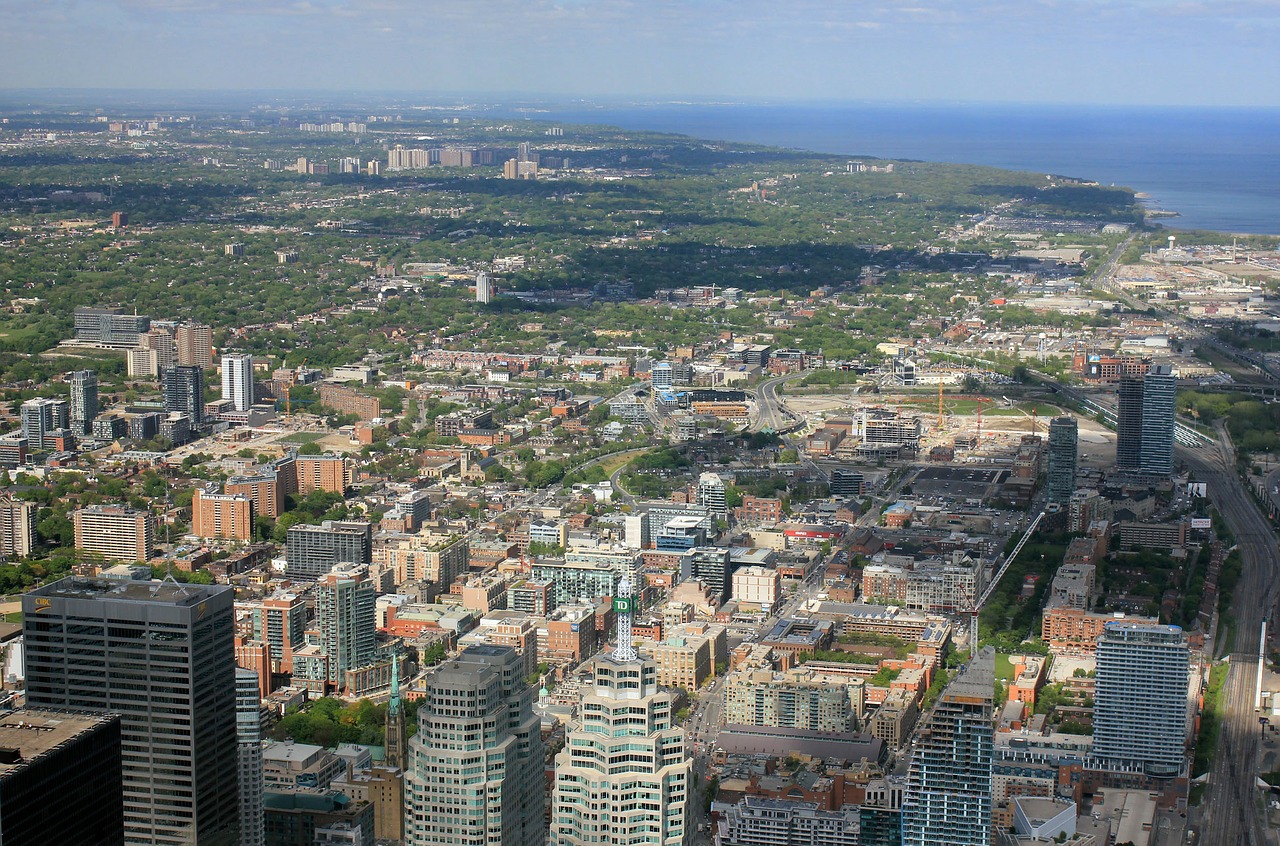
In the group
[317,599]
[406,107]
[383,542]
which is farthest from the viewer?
[406,107]

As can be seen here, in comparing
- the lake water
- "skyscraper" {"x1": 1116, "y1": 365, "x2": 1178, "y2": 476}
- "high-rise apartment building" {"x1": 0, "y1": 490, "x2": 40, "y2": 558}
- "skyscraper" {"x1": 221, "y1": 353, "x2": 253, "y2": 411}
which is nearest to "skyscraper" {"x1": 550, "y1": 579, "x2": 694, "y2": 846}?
"high-rise apartment building" {"x1": 0, "y1": 490, "x2": 40, "y2": 558}

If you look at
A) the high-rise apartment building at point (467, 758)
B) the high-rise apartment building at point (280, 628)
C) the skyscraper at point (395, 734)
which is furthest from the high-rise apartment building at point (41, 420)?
the high-rise apartment building at point (467, 758)

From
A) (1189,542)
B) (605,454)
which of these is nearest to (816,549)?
(1189,542)

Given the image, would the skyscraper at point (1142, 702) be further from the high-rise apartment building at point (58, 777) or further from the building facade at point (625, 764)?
the high-rise apartment building at point (58, 777)

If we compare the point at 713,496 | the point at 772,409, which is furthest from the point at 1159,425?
the point at 772,409

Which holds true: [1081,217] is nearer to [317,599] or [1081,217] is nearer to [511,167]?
[511,167]
